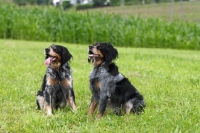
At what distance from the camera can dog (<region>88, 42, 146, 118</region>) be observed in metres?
6.54

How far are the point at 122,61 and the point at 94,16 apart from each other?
11112 millimetres

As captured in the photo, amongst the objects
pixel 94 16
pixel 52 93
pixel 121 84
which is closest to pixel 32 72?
pixel 52 93

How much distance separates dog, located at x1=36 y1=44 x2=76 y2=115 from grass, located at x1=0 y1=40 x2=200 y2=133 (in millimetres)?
223

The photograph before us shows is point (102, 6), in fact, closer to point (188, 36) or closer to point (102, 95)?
point (188, 36)

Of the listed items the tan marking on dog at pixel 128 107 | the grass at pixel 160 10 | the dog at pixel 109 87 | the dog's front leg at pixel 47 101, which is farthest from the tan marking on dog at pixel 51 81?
the grass at pixel 160 10

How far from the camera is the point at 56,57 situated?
6.81 m

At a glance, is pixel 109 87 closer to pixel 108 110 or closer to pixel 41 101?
pixel 108 110

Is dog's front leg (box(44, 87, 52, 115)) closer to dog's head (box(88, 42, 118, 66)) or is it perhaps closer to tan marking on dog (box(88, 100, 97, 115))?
tan marking on dog (box(88, 100, 97, 115))

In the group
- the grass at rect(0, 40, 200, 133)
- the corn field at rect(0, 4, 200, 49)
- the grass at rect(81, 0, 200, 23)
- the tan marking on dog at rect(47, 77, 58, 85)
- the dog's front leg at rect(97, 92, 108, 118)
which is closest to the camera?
the grass at rect(0, 40, 200, 133)

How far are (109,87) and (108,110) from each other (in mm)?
513

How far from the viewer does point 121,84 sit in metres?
6.75

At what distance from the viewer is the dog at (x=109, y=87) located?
21.4 feet

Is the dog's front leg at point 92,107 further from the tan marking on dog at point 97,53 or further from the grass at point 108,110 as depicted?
the tan marking on dog at point 97,53

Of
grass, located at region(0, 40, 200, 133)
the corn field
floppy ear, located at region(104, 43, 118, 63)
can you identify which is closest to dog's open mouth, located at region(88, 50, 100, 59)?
floppy ear, located at region(104, 43, 118, 63)
